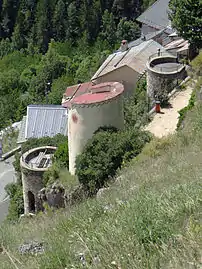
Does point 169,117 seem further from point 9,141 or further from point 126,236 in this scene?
point 9,141

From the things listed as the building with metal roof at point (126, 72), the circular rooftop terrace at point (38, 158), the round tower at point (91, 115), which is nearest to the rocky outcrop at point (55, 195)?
→ the round tower at point (91, 115)

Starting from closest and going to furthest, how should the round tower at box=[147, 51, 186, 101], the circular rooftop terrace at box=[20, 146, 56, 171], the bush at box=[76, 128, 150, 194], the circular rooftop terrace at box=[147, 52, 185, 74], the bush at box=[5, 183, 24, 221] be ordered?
the bush at box=[76, 128, 150, 194], the circular rooftop terrace at box=[20, 146, 56, 171], the bush at box=[5, 183, 24, 221], the round tower at box=[147, 51, 186, 101], the circular rooftop terrace at box=[147, 52, 185, 74]

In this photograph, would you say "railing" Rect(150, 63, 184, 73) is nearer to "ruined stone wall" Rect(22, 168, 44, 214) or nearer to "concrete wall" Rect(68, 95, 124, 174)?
"concrete wall" Rect(68, 95, 124, 174)

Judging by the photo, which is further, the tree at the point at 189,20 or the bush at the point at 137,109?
the tree at the point at 189,20

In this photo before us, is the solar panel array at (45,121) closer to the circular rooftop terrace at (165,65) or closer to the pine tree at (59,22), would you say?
the circular rooftop terrace at (165,65)

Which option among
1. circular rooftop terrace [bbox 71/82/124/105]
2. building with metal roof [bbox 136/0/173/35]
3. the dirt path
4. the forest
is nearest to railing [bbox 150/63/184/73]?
the dirt path

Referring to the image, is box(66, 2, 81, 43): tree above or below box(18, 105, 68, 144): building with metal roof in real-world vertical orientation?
below

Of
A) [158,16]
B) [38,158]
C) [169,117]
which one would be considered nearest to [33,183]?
[38,158]
